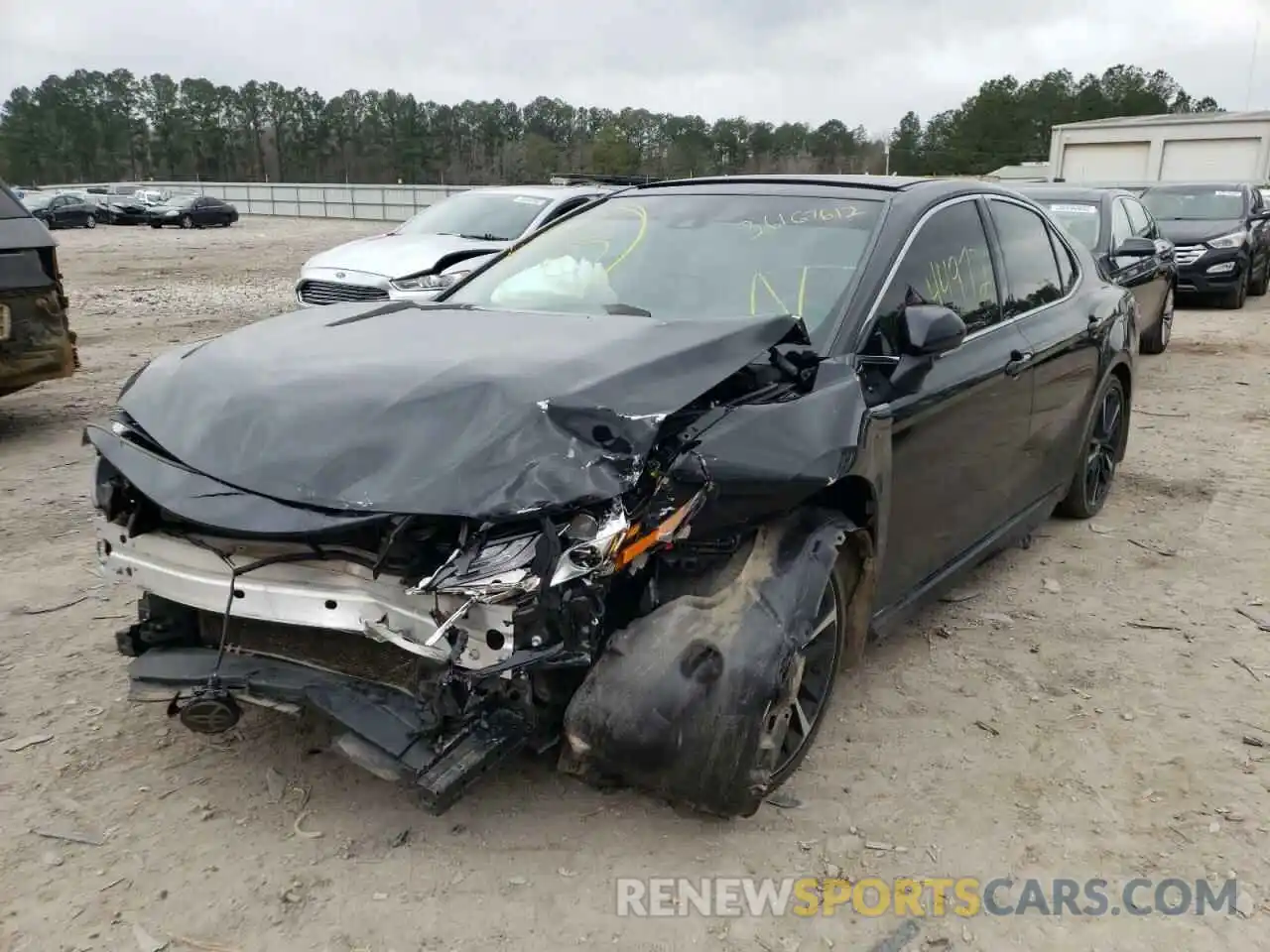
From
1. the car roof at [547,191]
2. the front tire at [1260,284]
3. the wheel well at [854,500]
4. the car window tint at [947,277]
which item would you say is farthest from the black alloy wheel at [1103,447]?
the front tire at [1260,284]

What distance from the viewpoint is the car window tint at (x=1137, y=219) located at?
9680mm

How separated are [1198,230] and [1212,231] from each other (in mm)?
177

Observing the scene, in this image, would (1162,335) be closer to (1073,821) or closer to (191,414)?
(1073,821)

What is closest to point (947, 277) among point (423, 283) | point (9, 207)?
point (9, 207)

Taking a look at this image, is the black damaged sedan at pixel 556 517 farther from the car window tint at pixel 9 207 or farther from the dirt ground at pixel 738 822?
the car window tint at pixel 9 207

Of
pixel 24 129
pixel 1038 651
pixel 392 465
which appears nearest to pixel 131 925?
pixel 392 465

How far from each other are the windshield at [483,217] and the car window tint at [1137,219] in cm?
578

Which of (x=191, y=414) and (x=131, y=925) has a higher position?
(x=191, y=414)

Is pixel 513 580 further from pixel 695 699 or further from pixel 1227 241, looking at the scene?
pixel 1227 241

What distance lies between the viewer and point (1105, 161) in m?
40.3

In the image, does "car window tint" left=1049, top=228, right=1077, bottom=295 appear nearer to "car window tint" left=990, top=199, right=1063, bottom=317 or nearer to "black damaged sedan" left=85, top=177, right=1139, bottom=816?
"car window tint" left=990, top=199, right=1063, bottom=317

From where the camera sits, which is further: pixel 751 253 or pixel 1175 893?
pixel 751 253

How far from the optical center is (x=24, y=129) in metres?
83.7

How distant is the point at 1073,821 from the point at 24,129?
330 feet
